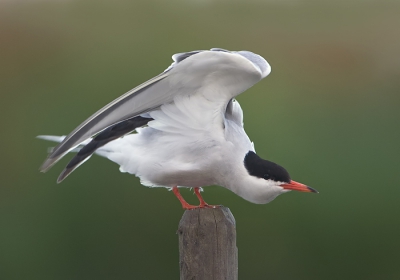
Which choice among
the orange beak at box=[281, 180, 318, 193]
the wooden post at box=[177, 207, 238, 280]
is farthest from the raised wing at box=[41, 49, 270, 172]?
the wooden post at box=[177, 207, 238, 280]

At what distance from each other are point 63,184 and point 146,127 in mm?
2293

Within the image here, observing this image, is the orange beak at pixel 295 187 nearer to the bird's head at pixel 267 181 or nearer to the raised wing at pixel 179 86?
the bird's head at pixel 267 181

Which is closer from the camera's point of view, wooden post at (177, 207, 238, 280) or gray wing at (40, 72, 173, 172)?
wooden post at (177, 207, 238, 280)

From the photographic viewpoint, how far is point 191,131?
124 inches

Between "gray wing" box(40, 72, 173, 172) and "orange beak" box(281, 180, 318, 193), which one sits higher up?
"gray wing" box(40, 72, 173, 172)

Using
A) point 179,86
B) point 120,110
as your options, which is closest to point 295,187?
point 179,86

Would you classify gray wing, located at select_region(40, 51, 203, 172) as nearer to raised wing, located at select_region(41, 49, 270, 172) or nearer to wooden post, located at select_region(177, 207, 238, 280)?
raised wing, located at select_region(41, 49, 270, 172)

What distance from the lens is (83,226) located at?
5363 mm

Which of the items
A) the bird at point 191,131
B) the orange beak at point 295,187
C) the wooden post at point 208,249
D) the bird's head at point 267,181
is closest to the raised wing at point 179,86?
the bird at point 191,131

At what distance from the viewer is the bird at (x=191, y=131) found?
9.50 feet

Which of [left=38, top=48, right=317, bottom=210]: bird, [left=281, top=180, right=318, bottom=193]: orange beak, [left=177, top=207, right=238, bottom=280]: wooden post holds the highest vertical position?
[left=38, top=48, right=317, bottom=210]: bird

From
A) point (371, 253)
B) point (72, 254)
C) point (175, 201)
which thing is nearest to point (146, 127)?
point (175, 201)

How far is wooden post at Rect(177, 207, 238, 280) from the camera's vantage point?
2.61 m

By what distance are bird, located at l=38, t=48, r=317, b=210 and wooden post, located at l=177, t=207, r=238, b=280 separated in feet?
1.20
